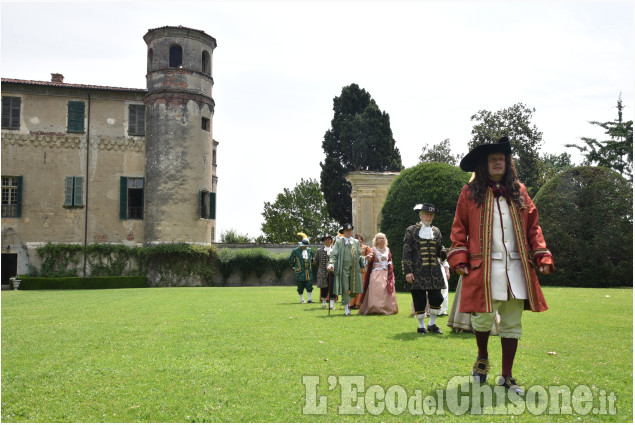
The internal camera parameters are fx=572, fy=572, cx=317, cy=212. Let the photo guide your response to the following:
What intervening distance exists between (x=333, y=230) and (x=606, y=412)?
1975 inches

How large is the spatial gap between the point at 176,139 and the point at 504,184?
3090 centimetres

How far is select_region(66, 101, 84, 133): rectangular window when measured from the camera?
3469 cm

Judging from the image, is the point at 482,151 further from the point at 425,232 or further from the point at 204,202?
the point at 204,202

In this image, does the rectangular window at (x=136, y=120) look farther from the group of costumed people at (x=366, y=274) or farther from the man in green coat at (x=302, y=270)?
the group of costumed people at (x=366, y=274)

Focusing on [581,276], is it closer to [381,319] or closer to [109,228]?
[381,319]

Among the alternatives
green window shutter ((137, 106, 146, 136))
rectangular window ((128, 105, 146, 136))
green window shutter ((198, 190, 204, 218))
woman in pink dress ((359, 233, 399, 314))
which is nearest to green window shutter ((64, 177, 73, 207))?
rectangular window ((128, 105, 146, 136))

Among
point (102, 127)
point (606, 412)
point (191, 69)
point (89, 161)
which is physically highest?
point (191, 69)

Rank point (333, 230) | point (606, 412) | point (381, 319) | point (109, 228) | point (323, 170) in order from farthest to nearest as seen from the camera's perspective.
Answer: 1. point (333, 230)
2. point (323, 170)
3. point (109, 228)
4. point (381, 319)
5. point (606, 412)

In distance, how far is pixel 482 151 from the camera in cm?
614

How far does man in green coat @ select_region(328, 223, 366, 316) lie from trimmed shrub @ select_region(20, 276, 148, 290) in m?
22.7

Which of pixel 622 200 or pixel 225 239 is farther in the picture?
pixel 225 239

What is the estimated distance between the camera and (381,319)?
11.9 m

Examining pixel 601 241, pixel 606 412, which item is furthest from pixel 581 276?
pixel 606 412

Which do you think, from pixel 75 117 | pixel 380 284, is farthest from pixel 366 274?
pixel 75 117
